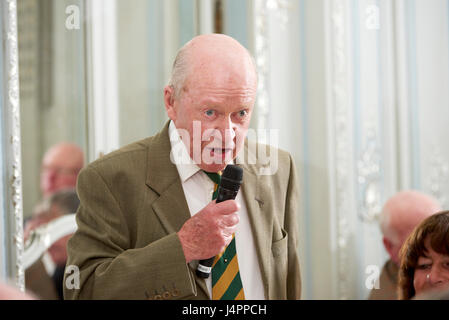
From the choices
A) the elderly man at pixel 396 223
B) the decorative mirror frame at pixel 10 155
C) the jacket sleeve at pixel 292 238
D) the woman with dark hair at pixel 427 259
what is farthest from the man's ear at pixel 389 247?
the decorative mirror frame at pixel 10 155

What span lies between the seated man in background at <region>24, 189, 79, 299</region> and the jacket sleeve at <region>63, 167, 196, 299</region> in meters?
0.13

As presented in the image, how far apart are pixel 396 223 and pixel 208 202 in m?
0.69

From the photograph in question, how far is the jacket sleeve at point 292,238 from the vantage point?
1656 millimetres

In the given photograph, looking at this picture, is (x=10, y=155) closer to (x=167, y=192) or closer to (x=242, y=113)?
(x=167, y=192)

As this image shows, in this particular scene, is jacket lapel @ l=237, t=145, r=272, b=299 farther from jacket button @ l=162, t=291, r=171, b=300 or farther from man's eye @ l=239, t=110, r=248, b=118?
jacket button @ l=162, t=291, r=171, b=300

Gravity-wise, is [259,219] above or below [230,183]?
below

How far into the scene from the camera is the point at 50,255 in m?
1.62

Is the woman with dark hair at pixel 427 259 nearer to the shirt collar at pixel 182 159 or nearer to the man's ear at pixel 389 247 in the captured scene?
the man's ear at pixel 389 247

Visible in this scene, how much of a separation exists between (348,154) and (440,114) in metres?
0.36

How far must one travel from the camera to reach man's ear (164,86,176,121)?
151cm

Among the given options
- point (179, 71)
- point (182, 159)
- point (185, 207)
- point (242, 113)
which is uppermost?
point (179, 71)

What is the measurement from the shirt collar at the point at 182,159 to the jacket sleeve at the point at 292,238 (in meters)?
0.30

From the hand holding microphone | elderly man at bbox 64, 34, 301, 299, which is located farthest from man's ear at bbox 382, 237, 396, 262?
the hand holding microphone

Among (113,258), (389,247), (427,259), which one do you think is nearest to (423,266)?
(427,259)
